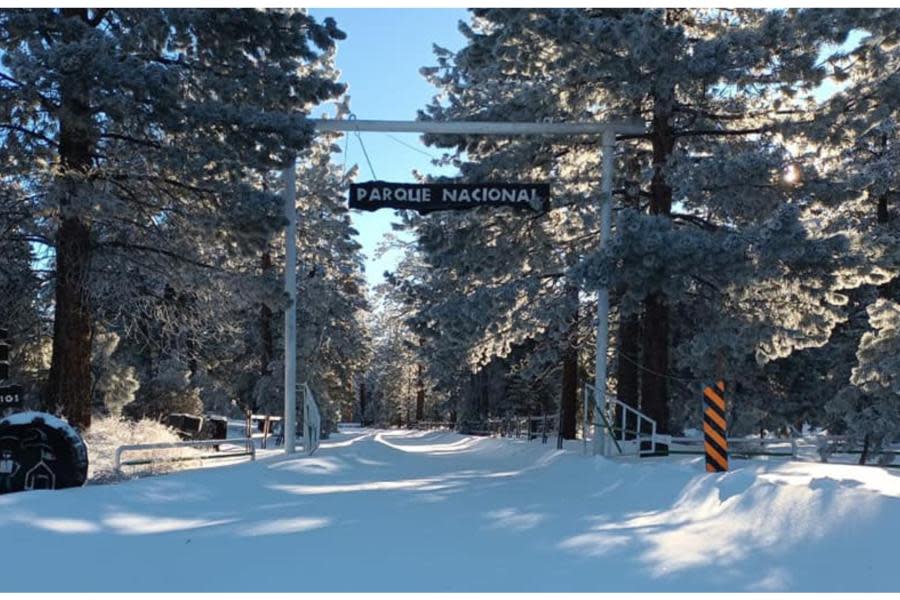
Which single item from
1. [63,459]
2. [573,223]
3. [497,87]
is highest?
[497,87]

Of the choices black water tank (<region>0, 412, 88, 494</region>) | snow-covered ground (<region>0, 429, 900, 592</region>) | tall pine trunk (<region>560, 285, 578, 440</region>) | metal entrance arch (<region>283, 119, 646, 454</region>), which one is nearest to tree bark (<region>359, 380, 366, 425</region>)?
tall pine trunk (<region>560, 285, 578, 440</region>)

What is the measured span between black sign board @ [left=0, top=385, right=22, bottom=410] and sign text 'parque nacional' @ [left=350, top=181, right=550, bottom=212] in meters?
6.30

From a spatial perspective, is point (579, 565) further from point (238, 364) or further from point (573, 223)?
point (238, 364)

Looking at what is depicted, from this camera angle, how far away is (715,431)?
31.8 feet

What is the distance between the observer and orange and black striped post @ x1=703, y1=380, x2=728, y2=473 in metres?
9.57

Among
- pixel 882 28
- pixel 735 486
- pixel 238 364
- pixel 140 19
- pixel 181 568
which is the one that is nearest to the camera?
pixel 181 568

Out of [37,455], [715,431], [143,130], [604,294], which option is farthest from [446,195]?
[37,455]

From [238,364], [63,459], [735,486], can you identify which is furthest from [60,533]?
[238,364]

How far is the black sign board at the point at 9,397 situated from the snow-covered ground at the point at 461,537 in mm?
2971

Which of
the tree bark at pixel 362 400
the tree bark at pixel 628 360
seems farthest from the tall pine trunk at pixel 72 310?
the tree bark at pixel 362 400

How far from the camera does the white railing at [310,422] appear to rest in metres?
14.7

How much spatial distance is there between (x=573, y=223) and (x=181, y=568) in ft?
42.7

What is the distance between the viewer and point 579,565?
5.66m

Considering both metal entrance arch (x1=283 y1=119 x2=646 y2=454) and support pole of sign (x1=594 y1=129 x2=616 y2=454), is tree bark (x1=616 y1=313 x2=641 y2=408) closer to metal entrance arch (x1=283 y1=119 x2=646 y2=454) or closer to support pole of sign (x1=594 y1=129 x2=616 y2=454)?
support pole of sign (x1=594 y1=129 x2=616 y2=454)
